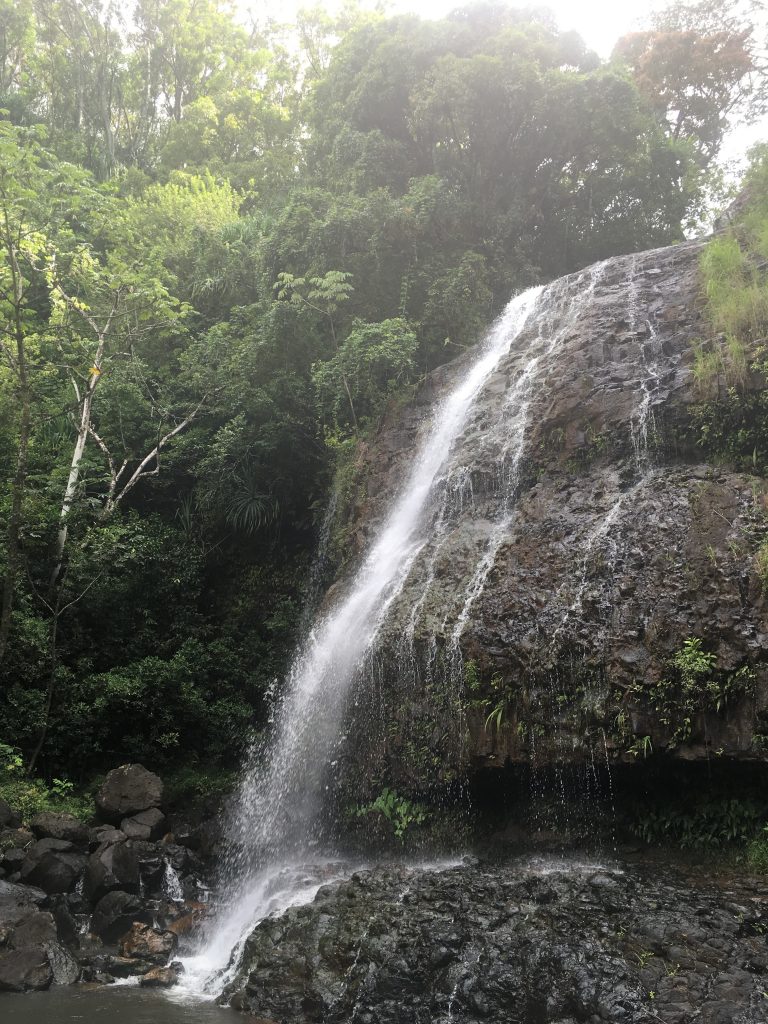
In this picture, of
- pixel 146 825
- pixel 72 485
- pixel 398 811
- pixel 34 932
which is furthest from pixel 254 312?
pixel 34 932

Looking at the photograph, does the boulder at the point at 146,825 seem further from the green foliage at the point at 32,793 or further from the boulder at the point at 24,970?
the boulder at the point at 24,970

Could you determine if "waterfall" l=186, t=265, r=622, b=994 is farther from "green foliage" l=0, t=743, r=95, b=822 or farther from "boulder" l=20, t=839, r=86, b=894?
"green foliage" l=0, t=743, r=95, b=822

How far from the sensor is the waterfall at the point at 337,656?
7.72m

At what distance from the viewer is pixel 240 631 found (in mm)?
12695

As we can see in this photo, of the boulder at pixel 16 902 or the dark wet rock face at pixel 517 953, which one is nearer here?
the dark wet rock face at pixel 517 953

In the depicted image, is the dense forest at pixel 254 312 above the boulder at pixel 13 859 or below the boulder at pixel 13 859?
above

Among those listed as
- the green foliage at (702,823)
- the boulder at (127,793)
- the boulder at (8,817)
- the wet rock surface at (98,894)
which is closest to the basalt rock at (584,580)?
the green foliage at (702,823)

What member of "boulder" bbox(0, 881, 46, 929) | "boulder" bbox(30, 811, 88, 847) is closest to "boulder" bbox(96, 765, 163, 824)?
"boulder" bbox(30, 811, 88, 847)

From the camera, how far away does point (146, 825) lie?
8.89 m

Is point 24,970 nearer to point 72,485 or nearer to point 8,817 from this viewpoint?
point 8,817

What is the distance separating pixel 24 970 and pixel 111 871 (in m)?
1.81

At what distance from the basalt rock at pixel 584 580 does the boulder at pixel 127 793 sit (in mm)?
2897

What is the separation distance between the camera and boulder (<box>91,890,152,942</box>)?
7250 millimetres

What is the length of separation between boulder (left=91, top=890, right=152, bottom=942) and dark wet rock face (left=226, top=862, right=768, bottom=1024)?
1888mm
